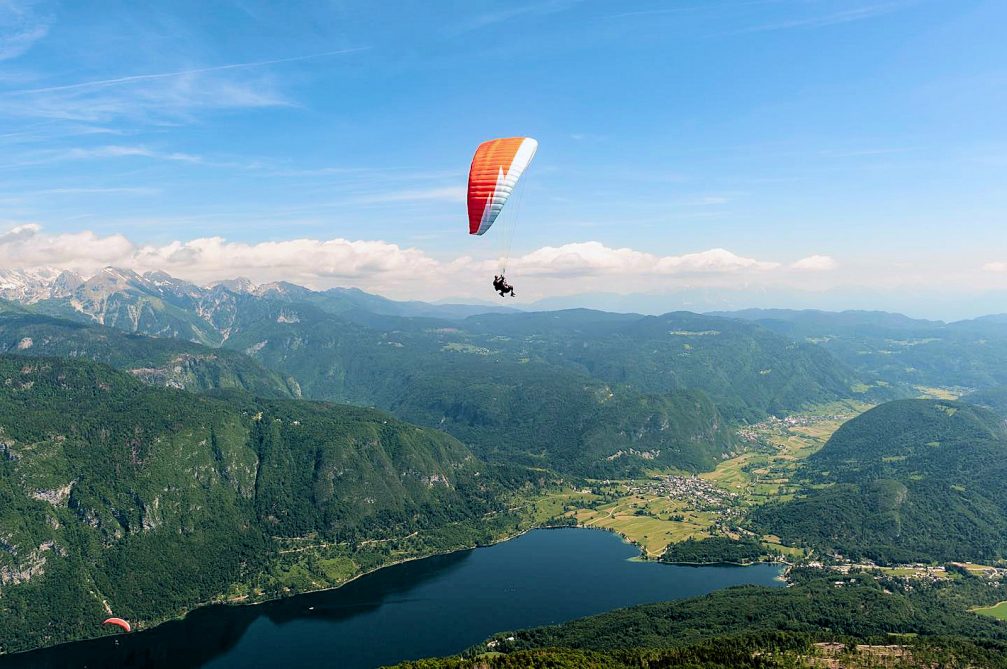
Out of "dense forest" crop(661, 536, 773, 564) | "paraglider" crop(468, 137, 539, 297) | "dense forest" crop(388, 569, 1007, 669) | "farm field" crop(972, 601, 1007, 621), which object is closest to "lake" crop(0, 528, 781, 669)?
"dense forest" crop(661, 536, 773, 564)

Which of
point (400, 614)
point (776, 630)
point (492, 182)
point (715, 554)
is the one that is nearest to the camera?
point (492, 182)

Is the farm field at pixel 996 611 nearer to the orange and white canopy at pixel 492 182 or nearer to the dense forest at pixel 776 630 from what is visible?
the dense forest at pixel 776 630

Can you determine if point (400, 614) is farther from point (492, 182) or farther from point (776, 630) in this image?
point (492, 182)

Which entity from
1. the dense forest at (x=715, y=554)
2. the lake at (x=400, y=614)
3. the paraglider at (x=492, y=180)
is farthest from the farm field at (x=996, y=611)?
the paraglider at (x=492, y=180)

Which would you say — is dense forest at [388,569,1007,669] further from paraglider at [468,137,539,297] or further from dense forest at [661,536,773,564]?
paraglider at [468,137,539,297]

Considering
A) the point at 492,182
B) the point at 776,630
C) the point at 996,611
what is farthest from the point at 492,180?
the point at 996,611

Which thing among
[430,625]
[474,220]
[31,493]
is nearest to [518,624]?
[430,625]
